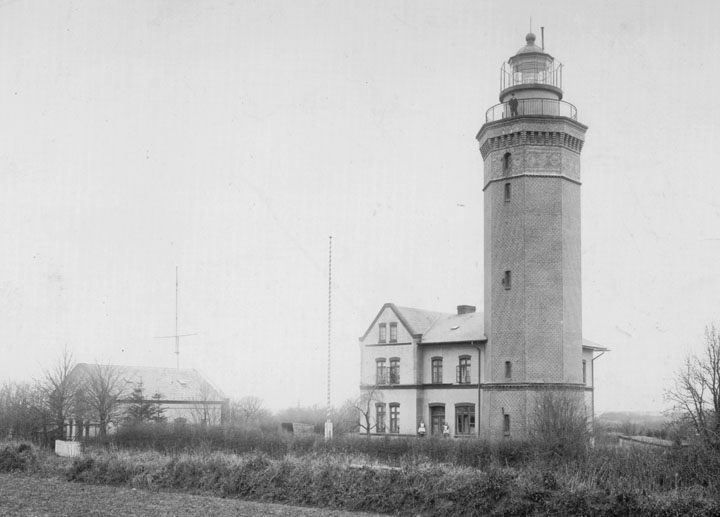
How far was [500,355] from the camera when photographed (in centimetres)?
3503

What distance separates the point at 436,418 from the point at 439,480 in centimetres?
2065

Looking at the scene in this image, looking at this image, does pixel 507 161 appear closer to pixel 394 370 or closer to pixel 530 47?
pixel 530 47

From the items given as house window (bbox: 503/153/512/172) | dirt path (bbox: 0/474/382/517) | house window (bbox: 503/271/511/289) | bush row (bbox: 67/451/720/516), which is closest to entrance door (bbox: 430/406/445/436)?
house window (bbox: 503/271/511/289)

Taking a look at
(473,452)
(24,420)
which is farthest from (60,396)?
(473,452)

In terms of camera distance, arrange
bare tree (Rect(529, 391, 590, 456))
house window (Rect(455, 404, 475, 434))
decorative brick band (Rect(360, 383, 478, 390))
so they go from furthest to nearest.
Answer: decorative brick band (Rect(360, 383, 478, 390)) < house window (Rect(455, 404, 475, 434)) < bare tree (Rect(529, 391, 590, 456))

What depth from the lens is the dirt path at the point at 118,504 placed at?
18938mm

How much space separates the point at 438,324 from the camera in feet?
143

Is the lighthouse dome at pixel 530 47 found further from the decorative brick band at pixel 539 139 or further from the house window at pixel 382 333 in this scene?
the house window at pixel 382 333

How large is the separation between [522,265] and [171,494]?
1883 centimetres

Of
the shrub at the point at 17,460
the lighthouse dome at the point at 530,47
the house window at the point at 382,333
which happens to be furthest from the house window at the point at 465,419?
the shrub at the point at 17,460

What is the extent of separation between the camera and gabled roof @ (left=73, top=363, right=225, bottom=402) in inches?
2282

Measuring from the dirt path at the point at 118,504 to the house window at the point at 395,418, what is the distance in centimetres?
2011

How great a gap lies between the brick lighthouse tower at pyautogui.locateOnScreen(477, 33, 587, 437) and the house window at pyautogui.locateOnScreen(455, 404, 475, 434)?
9.01 ft

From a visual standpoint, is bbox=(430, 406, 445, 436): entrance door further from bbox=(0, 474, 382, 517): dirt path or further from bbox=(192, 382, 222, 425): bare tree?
bbox=(192, 382, 222, 425): bare tree
